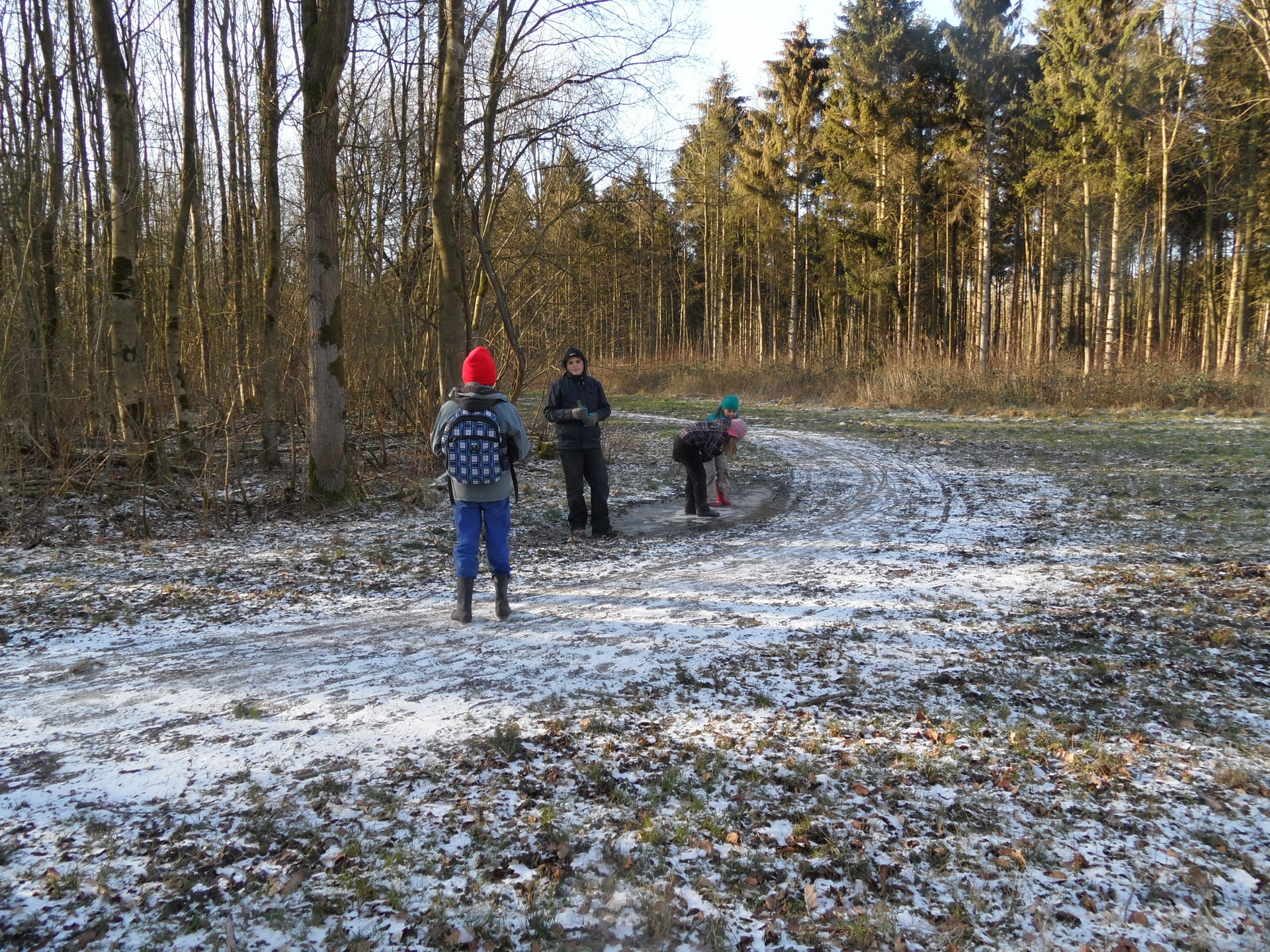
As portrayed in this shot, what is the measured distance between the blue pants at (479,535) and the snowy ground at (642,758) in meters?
0.43

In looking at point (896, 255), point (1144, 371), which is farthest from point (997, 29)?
point (1144, 371)

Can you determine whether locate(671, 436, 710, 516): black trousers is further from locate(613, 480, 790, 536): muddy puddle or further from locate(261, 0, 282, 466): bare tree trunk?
locate(261, 0, 282, 466): bare tree trunk

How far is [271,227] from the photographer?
11227 millimetres

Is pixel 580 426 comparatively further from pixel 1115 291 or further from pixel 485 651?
pixel 1115 291

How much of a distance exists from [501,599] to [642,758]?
2.28m

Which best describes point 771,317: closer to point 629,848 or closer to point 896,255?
point 896,255

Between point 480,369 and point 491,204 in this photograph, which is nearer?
point 480,369

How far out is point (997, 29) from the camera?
2422cm

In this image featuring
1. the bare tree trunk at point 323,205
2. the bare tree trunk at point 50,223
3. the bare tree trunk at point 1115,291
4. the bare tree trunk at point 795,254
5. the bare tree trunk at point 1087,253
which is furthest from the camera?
the bare tree trunk at point 795,254

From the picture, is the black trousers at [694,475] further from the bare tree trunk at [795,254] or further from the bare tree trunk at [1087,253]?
the bare tree trunk at [795,254]

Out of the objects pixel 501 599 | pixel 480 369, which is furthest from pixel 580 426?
pixel 501 599

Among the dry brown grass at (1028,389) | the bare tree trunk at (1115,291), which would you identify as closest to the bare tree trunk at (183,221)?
the dry brown grass at (1028,389)

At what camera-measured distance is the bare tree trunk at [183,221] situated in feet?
37.6

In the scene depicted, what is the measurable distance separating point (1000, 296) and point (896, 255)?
63.4 feet
